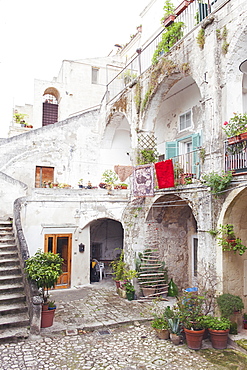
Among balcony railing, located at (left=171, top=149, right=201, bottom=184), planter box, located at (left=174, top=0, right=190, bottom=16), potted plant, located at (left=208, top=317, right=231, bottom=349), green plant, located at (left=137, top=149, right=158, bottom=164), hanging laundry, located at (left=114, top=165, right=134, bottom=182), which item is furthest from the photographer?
green plant, located at (left=137, top=149, right=158, bottom=164)

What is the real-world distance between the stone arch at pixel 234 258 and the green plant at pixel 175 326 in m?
1.47

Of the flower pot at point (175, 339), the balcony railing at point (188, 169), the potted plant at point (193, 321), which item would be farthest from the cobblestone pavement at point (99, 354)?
the balcony railing at point (188, 169)

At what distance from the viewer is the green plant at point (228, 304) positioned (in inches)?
309

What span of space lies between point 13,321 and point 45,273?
4.40ft

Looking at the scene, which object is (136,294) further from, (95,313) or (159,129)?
(159,129)

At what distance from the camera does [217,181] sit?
8.19m

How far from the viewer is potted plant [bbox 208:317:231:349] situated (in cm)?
749

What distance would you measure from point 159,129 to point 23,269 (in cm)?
868

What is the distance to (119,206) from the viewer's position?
44.3 feet

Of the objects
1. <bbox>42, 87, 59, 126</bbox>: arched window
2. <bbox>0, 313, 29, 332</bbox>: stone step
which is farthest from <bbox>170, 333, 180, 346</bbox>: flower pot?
<bbox>42, 87, 59, 126</bbox>: arched window

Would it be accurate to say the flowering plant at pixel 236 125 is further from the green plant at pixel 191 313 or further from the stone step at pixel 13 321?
the stone step at pixel 13 321

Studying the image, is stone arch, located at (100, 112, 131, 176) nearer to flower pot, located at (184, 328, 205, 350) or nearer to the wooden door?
the wooden door

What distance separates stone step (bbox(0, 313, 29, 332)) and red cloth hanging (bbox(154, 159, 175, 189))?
5651 mm

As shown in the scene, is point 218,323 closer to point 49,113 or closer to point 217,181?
point 217,181
